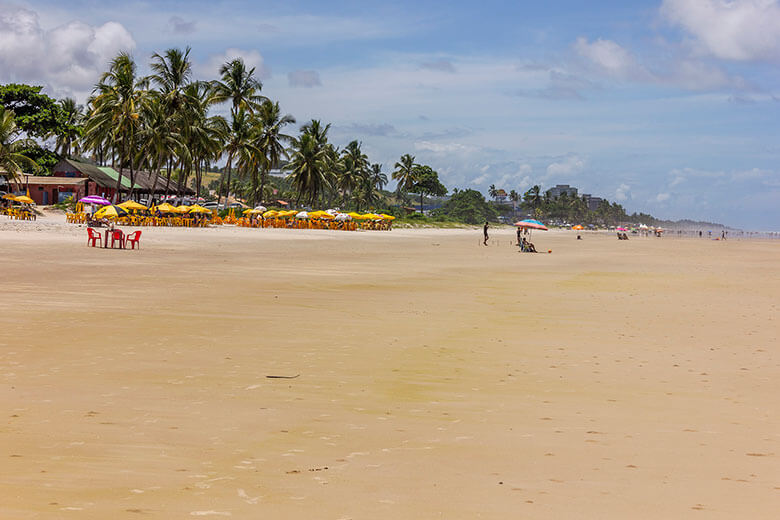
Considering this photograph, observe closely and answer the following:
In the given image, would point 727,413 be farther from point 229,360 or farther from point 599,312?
point 599,312

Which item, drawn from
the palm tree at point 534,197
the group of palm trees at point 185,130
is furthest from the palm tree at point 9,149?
the palm tree at point 534,197

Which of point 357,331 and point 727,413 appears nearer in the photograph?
point 727,413

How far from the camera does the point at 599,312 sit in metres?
12.3

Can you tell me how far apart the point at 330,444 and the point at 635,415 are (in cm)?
262

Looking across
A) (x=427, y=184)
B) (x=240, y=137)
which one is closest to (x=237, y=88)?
(x=240, y=137)

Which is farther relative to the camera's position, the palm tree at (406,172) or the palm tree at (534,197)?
the palm tree at (534,197)

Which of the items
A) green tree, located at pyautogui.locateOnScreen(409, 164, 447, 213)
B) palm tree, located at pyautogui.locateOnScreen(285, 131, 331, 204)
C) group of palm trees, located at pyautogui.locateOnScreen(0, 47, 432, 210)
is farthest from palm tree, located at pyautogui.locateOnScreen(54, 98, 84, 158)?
green tree, located at pyautogui.locateOnScreen(409, 164, 447, 213)

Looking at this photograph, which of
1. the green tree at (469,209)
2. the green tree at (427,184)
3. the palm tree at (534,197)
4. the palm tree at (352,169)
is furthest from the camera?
the palm tree at (534,197)

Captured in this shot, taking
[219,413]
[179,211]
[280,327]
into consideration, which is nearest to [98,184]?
[179,211]

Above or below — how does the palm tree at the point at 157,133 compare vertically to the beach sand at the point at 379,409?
above

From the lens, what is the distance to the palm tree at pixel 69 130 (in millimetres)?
67875

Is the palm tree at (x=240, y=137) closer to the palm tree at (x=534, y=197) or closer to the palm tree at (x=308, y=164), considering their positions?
the palm tree at (x=308, y=164)

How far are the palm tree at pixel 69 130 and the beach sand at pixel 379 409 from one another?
203ft

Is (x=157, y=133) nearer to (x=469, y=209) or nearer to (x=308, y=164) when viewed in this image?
(x=308, y=164)
